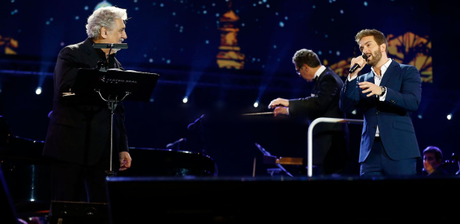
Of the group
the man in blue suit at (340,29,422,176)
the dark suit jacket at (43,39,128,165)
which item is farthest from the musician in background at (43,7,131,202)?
the man in blue suit at (340,29,422,176)

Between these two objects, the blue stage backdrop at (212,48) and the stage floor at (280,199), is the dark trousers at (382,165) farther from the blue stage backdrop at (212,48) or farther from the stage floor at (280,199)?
the blue stage backdrop at (212,48)

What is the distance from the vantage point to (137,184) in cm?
76

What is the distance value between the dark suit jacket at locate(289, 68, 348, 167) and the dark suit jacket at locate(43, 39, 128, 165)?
167 centimetres

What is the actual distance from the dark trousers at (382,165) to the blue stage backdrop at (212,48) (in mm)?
4988

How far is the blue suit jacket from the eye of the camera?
2562 mm

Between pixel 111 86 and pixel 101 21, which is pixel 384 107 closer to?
pixel 111 86

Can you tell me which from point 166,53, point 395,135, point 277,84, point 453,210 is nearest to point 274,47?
point 277,84

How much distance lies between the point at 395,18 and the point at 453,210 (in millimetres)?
7860

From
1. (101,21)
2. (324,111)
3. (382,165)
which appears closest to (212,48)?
(324,111)

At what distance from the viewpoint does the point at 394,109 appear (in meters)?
2.70

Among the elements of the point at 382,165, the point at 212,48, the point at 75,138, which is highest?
the point at 212,48

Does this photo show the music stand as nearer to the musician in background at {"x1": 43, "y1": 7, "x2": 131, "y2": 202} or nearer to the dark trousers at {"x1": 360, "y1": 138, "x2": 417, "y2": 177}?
the musician in background at {"x1": 43, "y1": 7, "x2": 131, "y2": 202}

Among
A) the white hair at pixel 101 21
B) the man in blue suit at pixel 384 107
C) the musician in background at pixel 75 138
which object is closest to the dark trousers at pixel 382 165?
the man in blue suit at pixel 384 107

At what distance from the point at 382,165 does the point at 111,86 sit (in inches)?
64.1
